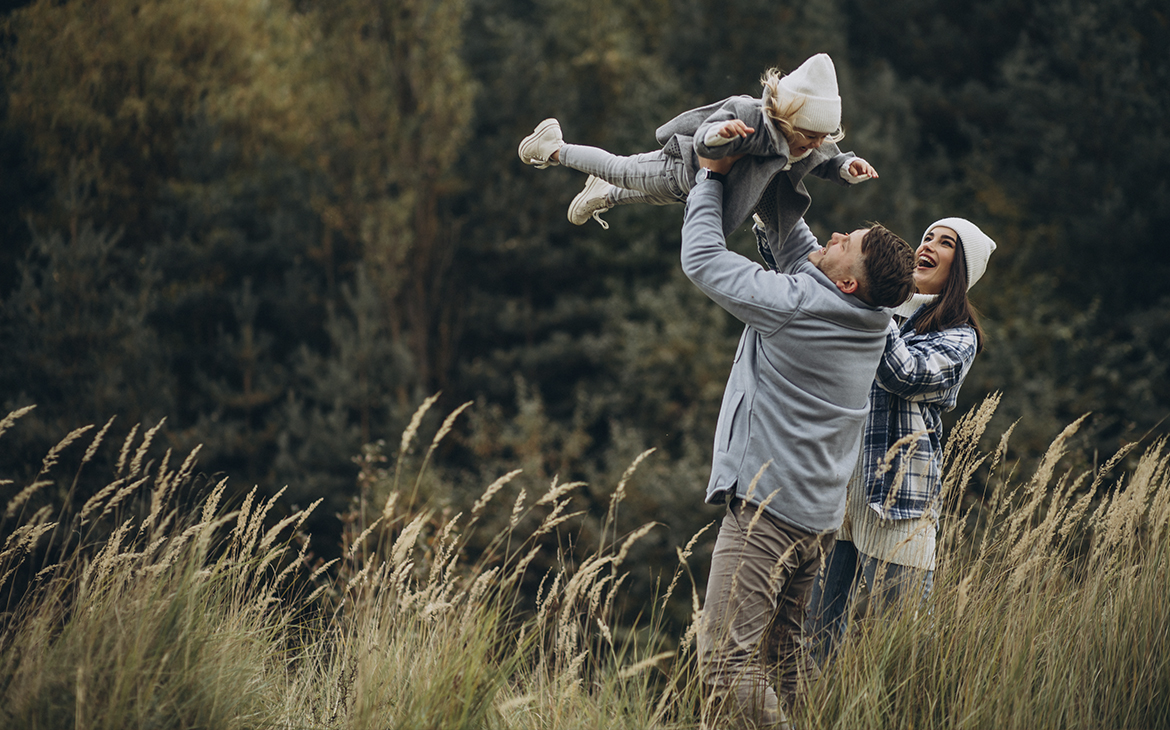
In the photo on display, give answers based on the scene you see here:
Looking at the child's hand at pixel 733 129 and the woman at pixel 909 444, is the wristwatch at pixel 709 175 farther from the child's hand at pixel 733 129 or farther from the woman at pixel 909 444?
the woman at pixel 909 444

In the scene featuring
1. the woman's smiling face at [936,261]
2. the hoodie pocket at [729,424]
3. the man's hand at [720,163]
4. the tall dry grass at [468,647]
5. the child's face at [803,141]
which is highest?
the child's face at [803,141]

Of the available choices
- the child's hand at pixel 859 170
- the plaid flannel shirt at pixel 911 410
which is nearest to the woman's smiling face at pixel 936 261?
the plaid flannel shirt at pixel 911 410

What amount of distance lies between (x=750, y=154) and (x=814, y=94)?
0.23 m

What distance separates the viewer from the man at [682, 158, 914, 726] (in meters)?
2.14

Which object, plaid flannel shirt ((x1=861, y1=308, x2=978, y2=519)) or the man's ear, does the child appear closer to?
the man's ear

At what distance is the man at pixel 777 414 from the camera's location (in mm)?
2143

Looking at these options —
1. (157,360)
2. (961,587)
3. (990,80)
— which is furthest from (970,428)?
(990,80)

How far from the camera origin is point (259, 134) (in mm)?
15312

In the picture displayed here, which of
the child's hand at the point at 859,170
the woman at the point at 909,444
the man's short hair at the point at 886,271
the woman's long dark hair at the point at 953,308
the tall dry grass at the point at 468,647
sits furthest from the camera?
the woman's long dark hair at the point at 953,308

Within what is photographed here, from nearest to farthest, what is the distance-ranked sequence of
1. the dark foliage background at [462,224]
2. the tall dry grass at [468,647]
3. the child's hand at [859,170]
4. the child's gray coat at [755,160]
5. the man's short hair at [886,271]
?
1. the tall dry grass at [468,647]
2. the man's short hair at [886,271]
3. the child's gray coat at [755,160]
4. the child's hand at [859,170]
5. the dark foliage background at [462,224]

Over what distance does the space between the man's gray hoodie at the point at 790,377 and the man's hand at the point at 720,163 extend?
0.20 ft

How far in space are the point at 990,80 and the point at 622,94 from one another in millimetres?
7034

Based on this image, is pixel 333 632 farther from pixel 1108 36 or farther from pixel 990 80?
pixel 990 80

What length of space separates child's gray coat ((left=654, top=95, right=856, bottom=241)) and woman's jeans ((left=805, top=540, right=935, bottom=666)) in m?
0.93
